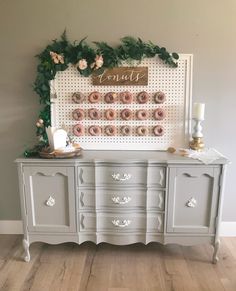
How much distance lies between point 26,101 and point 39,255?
127 cm

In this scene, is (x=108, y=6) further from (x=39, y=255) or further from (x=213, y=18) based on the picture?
(x=39, y=255)

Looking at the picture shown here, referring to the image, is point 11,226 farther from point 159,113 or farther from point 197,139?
point 197,139

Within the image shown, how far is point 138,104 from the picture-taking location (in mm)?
2227

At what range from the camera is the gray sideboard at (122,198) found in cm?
194

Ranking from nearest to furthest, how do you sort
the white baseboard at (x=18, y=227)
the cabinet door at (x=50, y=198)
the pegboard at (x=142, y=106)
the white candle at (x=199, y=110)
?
the cabinet door at (x=50, y=198) → the white candle at (x=199, y=110) → the pegboard at (x=142, y=106) → the white baseboard at (x=18, y=227)

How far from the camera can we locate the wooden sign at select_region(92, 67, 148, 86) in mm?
2170

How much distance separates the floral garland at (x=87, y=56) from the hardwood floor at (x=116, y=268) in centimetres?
89

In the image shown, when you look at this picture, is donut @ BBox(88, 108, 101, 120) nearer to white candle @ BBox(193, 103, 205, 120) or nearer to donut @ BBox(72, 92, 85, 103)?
donut @ BBox(72, 92, 85, 103)

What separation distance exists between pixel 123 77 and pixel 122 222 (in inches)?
44.5

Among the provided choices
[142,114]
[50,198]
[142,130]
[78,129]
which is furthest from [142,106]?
[50,198]

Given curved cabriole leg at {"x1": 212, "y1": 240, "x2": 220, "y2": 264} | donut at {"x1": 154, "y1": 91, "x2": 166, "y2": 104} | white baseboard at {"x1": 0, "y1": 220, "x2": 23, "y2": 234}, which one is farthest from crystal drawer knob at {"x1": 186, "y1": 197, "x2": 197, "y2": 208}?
white baseboard at {"x1": 0, "y1": 220, "x2": 23, "y2": 234}

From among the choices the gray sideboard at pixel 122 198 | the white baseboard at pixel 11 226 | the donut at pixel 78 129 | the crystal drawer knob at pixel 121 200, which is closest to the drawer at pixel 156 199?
the gray sideboard at pixel 122 198

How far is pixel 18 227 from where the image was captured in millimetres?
2488

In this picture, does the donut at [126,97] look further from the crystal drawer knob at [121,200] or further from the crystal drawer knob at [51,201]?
the crystal drawer knob at [51,201]
